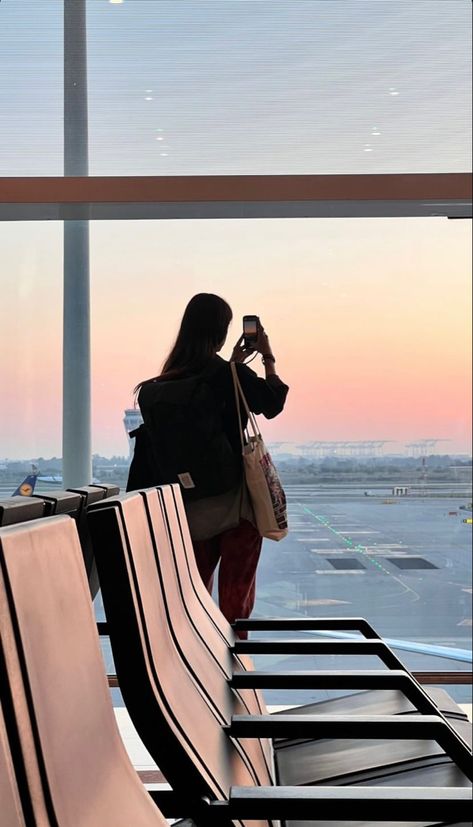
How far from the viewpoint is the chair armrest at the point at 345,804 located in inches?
41.9

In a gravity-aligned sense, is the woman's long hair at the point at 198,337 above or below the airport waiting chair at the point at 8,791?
above

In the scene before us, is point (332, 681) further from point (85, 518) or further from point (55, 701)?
point (55, 701)

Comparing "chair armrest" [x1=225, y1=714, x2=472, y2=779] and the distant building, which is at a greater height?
the distant building

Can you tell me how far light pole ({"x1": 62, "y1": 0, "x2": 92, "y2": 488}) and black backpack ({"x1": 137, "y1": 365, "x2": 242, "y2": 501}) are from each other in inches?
24.0

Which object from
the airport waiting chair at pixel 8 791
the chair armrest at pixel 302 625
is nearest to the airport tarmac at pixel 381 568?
the chair armrest at pixel 302 625

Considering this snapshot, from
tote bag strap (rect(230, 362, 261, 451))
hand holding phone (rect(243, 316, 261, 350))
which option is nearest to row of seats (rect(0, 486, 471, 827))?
tote bag strap (rect(230, 362, 261, 451))

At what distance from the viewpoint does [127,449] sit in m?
3.84

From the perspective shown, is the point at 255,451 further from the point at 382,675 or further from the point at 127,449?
the point at 382,675

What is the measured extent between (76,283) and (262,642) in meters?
2.20

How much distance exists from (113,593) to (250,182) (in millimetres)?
2954

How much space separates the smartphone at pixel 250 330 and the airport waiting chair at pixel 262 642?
1633 mm

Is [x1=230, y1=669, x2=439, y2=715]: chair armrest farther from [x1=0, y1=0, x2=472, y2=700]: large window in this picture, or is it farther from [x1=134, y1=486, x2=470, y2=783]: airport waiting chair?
[x1=0, y1=0, x2=472, y2=700]: large window

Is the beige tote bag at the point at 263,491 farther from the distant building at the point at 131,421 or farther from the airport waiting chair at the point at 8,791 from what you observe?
the airport waiting chair at the point at 8,791

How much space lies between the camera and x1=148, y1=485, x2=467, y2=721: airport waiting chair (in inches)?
64.9
